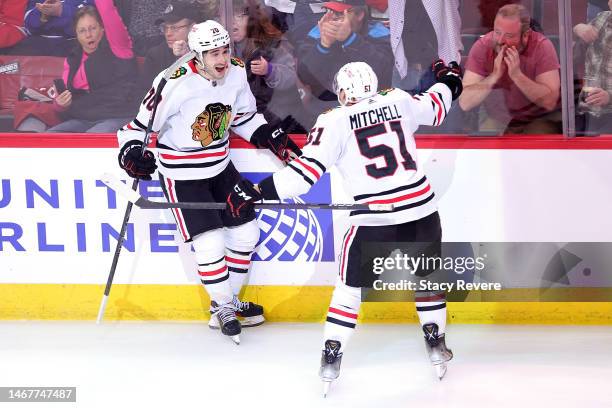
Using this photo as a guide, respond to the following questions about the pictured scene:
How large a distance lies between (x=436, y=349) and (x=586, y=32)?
4.71 ft

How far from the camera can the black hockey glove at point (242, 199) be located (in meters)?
3.18

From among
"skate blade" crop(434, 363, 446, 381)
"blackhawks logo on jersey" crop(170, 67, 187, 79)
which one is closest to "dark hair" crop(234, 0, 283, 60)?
"blackhawks logo on jersey" crop(170, 67, 187, 79)

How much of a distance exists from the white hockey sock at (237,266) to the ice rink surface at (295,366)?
204 millimetres

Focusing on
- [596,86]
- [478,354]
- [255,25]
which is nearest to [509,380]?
[478,354]

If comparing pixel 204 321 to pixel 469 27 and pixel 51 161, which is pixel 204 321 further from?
pixel 469 27

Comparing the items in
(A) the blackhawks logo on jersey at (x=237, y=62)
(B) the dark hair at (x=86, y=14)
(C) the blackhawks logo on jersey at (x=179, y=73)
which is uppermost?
(B) the dark hair at (x=86, y=14)

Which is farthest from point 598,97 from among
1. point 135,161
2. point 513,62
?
point 135,161

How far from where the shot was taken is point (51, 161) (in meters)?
3.95

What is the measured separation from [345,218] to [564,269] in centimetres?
91

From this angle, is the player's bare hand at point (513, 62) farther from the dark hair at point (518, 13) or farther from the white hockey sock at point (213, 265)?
the white hockey sock at point (213, 265)

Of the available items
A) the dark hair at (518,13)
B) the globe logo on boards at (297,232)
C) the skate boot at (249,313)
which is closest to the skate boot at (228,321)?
the skate boot at (249,313)

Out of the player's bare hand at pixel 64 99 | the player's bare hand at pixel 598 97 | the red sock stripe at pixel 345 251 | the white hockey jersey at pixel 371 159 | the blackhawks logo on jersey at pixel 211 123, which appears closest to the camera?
the white hockey jersey at pixel 371 159

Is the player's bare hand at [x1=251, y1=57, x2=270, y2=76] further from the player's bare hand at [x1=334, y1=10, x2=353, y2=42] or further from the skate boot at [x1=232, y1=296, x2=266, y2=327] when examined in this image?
the skate boot at [x1=232, y1=296, x2=266, y2=327]

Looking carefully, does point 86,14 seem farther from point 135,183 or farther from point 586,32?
point 586,32
